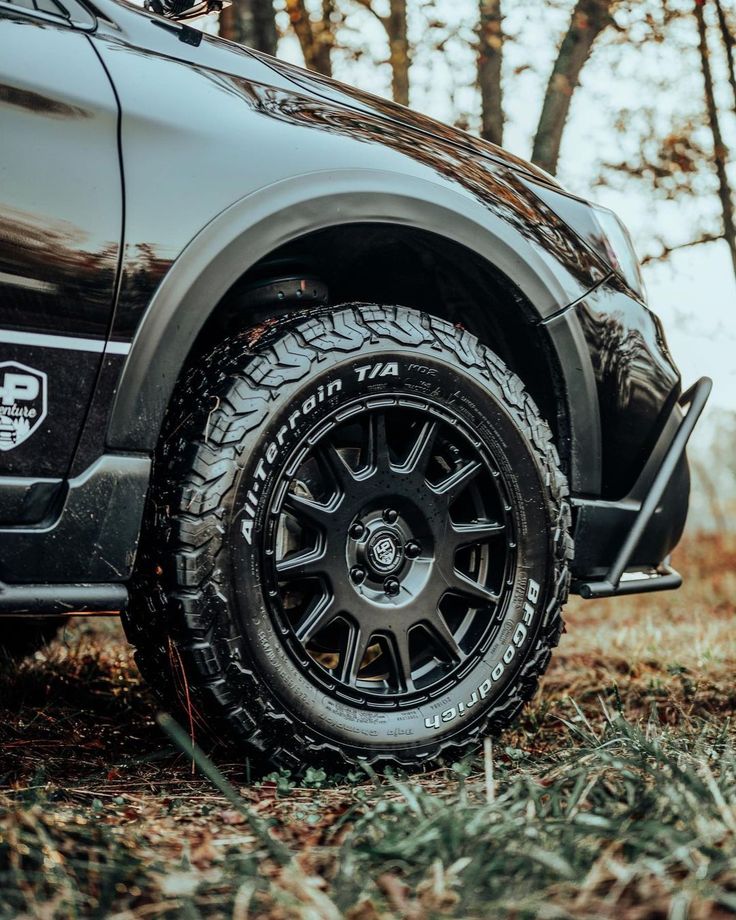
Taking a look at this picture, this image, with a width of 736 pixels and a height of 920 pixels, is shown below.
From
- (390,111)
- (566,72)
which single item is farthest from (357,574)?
(566,72)

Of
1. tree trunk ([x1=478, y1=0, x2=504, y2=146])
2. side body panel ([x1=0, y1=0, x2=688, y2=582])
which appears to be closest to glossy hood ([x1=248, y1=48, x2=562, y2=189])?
side body panel ([x1=0, y1=0, x2=688, y2=582])

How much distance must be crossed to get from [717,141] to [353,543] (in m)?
7.07

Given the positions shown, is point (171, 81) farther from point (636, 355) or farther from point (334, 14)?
point (334, 14)

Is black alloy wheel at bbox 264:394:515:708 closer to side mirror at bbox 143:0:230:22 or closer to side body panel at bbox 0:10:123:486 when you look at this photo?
side body panel at bbox 0:10:123:486

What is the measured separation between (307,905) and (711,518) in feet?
31.5

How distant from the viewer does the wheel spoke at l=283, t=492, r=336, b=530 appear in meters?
1.99

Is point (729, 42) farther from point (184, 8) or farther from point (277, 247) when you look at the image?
point (277, 247)

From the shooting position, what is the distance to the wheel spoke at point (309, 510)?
6.53 feet

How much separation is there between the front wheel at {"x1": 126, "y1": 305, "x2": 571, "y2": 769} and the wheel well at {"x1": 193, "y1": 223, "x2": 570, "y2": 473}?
0.55 feet

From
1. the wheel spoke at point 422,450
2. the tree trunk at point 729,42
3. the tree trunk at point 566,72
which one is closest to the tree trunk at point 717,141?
the tree trunk at point 729,42

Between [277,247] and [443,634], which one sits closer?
[277,247]

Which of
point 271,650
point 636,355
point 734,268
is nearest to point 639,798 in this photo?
point 271,650

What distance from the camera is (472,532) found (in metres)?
2.19

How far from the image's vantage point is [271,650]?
6.35ft
